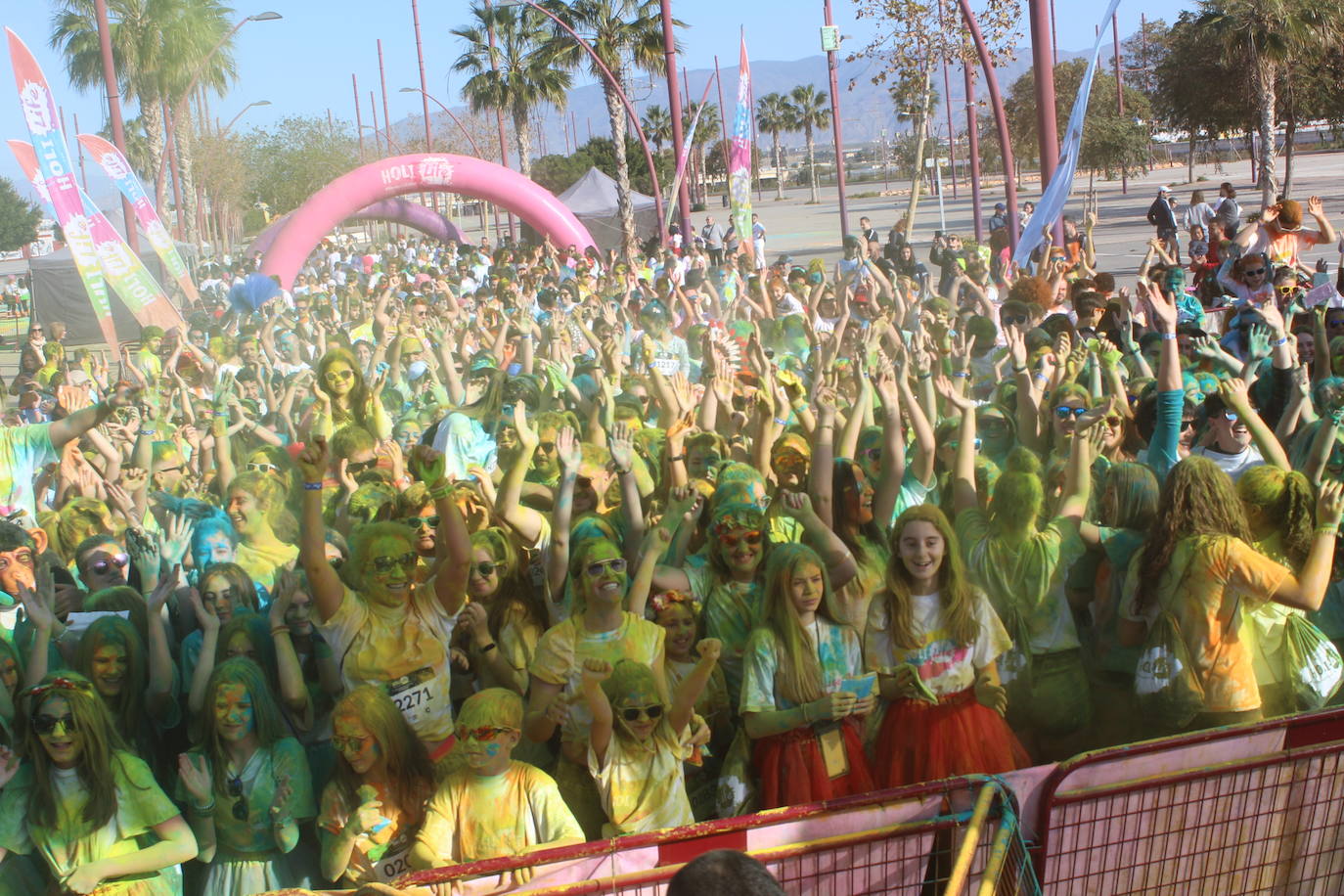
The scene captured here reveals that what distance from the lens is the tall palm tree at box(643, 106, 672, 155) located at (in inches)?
2768

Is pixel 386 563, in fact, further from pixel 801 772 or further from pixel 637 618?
pixel 801 772

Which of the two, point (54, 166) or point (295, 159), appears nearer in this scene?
point (54, 166)

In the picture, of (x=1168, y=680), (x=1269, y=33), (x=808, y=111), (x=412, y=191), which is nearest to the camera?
(x=1168, y=680)

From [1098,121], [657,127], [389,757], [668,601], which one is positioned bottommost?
[389,757]

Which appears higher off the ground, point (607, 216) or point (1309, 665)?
point (607, 216)

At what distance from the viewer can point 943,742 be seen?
13.4 ft

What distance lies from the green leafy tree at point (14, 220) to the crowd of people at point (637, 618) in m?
73.5

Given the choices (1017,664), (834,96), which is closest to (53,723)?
(1017,664)

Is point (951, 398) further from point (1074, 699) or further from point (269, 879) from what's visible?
point (269, 879)

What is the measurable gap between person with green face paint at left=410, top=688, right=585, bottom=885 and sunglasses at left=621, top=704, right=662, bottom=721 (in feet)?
0.98

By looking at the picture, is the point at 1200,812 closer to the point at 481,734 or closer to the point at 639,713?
the point at 639,713

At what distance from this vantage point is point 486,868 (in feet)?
9.95

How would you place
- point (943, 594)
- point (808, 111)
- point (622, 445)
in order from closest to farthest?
point (943, 594)
point (622, 445)
point (808, 111)

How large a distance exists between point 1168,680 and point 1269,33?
67.8ft
